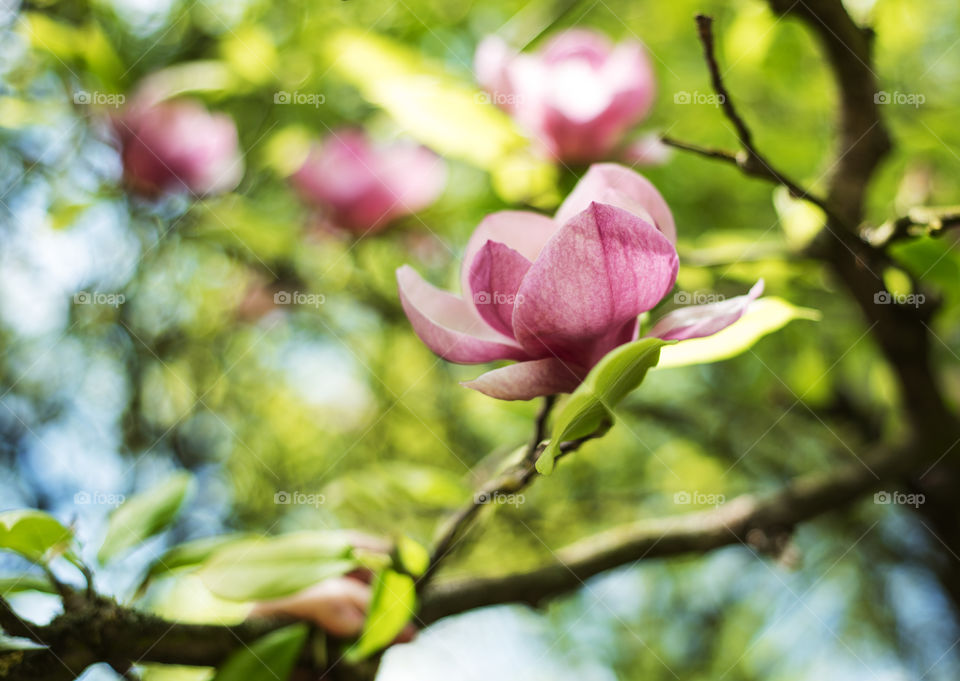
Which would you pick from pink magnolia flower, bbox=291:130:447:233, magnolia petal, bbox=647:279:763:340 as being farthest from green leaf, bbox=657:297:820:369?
pink magnolia flower, bbox=291:130:447:233

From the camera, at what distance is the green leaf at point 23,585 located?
57 centimetres

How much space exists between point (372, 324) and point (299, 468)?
402 mm

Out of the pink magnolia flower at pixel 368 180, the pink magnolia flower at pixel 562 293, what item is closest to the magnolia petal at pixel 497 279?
the pink magnolia flower at pixel 562 293

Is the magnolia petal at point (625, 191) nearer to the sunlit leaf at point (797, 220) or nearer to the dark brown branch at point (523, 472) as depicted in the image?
the dark brown branch at point (523, 472)

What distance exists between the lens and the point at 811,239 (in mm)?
Answer: 760

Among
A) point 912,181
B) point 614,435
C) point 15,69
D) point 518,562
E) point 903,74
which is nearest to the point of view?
point 912,181

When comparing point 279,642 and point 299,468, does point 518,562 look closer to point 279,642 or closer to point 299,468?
point 299,468

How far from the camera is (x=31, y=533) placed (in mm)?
543

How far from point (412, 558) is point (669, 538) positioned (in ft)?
0.94

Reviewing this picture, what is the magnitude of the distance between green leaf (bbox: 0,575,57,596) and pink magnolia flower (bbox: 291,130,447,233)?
853mm

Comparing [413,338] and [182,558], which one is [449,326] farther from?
[413,338]

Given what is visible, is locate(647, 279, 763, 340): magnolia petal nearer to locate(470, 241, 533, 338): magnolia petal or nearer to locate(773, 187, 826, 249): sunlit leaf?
locate(470, 241, 533, 338): magnolia petal

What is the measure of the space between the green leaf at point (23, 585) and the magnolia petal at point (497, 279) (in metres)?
0.39

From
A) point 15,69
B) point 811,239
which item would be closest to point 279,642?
point 811,239
